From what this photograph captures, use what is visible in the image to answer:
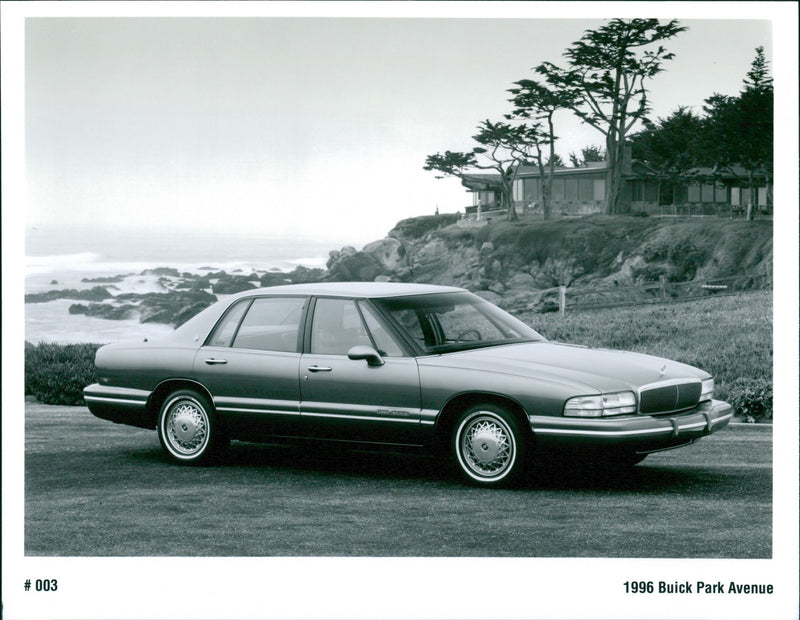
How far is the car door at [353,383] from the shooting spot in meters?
7.52

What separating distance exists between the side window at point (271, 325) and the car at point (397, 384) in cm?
1

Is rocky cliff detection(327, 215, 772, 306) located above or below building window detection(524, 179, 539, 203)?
below

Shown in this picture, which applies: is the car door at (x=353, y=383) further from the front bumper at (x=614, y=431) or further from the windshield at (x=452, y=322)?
the front bumper at (x=614, y=431)

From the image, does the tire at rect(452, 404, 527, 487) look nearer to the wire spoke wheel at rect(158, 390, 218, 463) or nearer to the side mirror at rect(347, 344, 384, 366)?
the side mirror at rect(347, 344, 384, 366)

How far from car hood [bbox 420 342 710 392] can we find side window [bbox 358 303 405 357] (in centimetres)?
26

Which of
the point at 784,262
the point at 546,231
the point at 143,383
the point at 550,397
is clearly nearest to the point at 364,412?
the point at 550,397

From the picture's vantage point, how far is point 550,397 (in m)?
7.06

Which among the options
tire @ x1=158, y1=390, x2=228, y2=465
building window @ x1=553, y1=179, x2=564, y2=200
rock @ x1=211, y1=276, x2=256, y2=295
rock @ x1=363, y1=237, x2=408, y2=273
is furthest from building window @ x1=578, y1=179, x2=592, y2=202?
tire @ x1=158, y1=390, x2=228, y2=465

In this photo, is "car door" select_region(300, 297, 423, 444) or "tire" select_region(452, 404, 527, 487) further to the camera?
"car door" select_region(300, 297, 423, 444)

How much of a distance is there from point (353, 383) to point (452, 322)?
956 mm

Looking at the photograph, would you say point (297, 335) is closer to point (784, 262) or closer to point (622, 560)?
point (622, 560)

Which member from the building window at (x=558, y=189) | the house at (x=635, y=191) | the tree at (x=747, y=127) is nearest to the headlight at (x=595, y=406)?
the tree at (x=747, y=127)

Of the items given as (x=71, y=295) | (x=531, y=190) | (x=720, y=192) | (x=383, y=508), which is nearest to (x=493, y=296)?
(x=531, y=190)

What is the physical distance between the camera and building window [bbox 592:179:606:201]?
1280 centimetres
